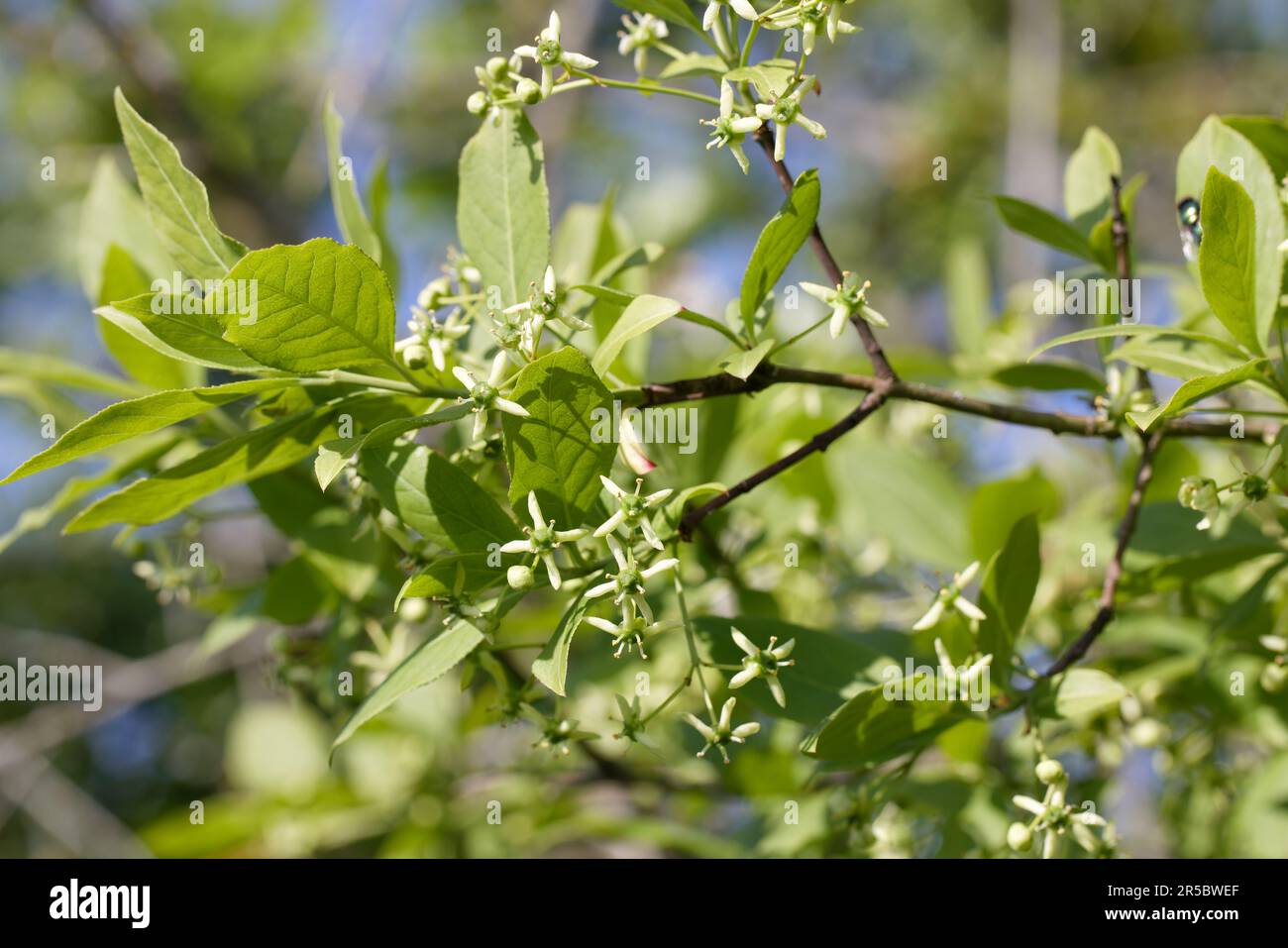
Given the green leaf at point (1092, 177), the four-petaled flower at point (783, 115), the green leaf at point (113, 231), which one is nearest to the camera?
the four-petaled flower at point (783, 115)

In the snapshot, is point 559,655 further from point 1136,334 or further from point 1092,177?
point 1092,177

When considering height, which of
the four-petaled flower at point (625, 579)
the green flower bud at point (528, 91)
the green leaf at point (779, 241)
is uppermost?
the green flower bud at point (528, 91)

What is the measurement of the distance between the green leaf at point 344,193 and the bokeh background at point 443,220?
0.20 meters

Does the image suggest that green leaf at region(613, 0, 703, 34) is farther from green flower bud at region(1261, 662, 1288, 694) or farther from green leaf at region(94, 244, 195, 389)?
green flower bud at region(1261, 662, 1288, 694)

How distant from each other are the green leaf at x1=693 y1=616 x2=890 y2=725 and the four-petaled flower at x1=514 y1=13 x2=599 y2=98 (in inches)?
23.3

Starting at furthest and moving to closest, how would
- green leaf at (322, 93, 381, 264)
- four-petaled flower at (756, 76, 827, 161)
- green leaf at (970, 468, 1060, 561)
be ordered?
green leaf at (970, 468, 1060, 561) → green leaf at (322, 93, 381, 264) → four-petaled flower at (756, 76, 827, 161)

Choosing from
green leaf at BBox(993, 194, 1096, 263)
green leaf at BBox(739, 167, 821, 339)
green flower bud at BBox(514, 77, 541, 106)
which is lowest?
green leaf at BBox(739, 167, 821, 339)

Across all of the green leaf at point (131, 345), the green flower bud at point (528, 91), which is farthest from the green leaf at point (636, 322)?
the green leaf at point (131, 345)

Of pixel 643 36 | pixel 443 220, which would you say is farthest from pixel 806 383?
pixel 443 220

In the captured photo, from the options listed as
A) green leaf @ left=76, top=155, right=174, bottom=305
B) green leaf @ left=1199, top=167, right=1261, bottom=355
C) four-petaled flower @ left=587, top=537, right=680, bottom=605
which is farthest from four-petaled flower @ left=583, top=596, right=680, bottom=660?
green leaf @ left=76, top=155, right=174, bottom=305

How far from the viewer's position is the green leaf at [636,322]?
40.0 inches

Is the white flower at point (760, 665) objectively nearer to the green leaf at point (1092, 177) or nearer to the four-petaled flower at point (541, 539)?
the four-petaled flower at point (541, 539)

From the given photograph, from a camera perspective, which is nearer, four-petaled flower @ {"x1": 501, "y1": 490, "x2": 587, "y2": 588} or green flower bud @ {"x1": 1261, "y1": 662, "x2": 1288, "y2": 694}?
four-petaled flower @ {"x1": 501, "y1": 490, "x2": 587, "y2": 588}

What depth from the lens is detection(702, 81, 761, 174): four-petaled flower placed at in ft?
3.61
